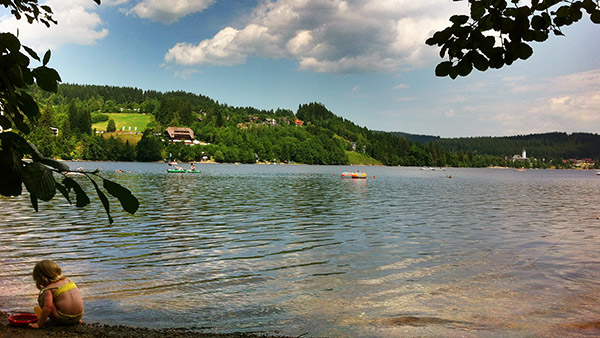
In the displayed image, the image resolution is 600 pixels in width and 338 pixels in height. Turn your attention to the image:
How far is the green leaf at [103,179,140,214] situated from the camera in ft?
9.35

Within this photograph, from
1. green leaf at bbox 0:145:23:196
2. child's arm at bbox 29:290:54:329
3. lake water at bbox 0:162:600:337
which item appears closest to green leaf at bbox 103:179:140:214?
green leaf at bbox 0:145:23:196

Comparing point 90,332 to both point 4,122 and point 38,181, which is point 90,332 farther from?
point 38,181

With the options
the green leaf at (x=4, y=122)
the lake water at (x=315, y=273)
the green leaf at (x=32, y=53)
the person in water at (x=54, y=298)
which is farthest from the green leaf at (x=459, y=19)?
the person in water at (x=54, y=298)

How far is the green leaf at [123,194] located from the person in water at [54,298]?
767cm

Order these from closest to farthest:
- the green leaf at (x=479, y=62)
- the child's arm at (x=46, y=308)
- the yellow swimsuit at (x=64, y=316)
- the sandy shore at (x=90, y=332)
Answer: the green leaf at (x=479, y=62) < the sandy shore at (x=90, y=332) < the child's arm at (x=46, y=308) < the yellow swimsuit at (x=64, y=316)

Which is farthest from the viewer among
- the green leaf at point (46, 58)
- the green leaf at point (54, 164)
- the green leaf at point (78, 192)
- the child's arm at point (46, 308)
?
the child's arm at point (46, 308)

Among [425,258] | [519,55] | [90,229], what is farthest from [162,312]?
[90,229]

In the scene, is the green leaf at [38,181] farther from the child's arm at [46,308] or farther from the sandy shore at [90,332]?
the child's arm at [46,308]

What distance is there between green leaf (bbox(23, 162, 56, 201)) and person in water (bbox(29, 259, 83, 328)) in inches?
291

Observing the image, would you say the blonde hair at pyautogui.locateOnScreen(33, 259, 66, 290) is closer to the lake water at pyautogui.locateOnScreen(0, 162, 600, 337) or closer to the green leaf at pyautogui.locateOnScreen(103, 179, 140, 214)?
the lake water at pyautogui.locateOnScreen(0, 162, 600, 337)

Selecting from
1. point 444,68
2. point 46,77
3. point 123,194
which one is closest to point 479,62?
point 444,68

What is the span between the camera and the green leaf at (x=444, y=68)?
373cm

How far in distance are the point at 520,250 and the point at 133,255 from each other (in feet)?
58.3

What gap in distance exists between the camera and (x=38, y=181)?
295 cm
